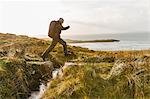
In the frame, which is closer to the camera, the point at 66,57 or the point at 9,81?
the point at 9,81

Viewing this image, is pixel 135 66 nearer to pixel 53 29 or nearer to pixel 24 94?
pixel 24 94

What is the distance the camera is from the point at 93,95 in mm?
9969

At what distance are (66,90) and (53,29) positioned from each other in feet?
45.8

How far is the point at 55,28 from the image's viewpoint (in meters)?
23.9

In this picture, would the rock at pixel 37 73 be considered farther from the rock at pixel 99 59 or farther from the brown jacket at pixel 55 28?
the brown jacket at pixel 55 28

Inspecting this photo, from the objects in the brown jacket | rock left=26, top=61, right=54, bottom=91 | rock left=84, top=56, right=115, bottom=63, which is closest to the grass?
rock left=84, top=56, right=115, bottom=63

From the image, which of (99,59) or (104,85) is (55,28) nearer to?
(99,59)

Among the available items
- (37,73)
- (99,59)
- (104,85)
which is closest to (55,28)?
(37,73)

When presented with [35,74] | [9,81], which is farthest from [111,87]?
[35,74]

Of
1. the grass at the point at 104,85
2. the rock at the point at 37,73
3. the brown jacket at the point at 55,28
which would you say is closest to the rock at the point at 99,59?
the grass at the point at 104,85

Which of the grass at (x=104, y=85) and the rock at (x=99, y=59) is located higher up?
the rock at (x=99, y=59)

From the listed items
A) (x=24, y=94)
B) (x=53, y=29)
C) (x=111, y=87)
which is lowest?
(x=24, y=94)

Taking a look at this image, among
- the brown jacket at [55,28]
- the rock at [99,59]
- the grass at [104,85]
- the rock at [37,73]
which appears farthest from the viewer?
the brown jacket at [55,28]

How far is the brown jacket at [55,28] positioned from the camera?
23.7m
